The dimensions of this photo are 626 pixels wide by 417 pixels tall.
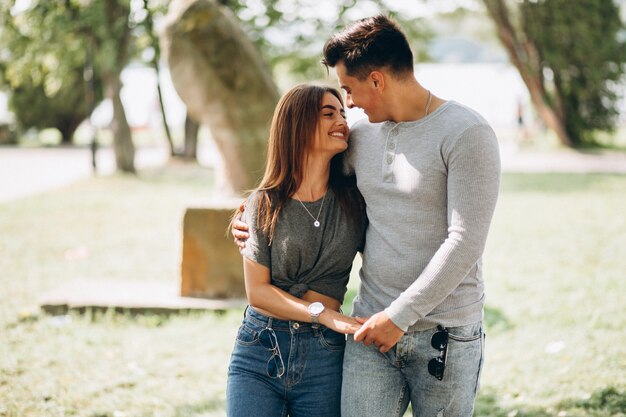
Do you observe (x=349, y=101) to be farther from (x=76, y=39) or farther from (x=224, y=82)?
(x=76, y=39)

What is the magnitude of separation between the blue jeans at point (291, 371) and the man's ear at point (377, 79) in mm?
936

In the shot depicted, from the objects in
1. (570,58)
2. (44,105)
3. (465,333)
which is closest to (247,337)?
(465,333)

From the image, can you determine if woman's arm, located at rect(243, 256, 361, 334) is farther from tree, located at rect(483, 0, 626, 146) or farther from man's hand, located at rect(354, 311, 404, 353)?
tree, located at rect(483, 0, 626, 146)

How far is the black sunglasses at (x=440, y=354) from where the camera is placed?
7.79 feet

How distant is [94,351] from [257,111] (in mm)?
2660

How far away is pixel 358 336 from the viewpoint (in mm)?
2373

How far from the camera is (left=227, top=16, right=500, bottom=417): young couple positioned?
7.55 feet

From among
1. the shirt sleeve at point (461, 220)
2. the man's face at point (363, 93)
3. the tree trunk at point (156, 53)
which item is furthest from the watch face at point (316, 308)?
the tree trunk at point (156, 53)

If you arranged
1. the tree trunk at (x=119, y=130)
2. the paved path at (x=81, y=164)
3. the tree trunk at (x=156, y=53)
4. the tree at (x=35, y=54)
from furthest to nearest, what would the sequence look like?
the tree trunk at (x=119, y=130) → the paved path at (x=81, y=164) → the tree at (x=35, y=54) → the tree trunk at (x=156, y=53)

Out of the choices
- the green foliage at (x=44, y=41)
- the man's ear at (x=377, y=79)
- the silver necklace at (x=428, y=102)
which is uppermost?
the man's ear at (x=377, y=79)

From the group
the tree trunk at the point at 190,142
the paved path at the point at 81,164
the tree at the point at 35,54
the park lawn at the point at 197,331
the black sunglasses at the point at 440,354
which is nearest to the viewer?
the black sunglasses at the point at 440,354

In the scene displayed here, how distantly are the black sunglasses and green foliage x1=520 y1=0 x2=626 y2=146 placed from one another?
21392mm

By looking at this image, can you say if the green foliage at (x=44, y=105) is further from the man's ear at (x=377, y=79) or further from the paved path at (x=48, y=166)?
the man's ear at (x=377, y=79)

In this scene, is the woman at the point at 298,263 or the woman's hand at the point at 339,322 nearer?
the woman's hand at the point at 339,322
